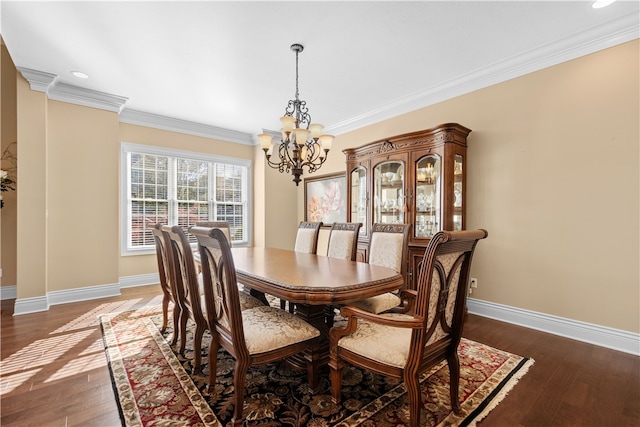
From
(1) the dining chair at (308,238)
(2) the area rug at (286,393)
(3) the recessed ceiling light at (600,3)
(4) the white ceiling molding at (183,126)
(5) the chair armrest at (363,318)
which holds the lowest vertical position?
(2) the area rug at (286,393)

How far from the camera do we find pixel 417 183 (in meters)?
3.55

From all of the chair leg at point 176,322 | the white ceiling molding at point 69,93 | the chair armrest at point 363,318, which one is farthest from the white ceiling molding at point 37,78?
the chair armrest at point 363,318

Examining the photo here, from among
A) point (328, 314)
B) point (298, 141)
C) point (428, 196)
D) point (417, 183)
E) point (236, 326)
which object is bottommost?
point (328, 314)

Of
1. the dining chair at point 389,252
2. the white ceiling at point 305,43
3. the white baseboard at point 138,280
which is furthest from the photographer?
the white baseboard at point 138,280

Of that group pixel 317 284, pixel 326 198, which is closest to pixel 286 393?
pixel 317 284

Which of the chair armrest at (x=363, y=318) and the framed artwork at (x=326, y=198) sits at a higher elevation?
the framed artwork at (x=326, y=198)

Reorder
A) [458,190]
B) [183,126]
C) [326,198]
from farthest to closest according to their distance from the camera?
[326,198] < [183,126] < [458,190]

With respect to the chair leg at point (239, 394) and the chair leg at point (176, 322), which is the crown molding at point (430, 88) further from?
the chair leg at point (239, 394)

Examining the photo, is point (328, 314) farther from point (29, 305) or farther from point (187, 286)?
point (29, 305)

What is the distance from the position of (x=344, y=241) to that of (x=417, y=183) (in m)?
1.23

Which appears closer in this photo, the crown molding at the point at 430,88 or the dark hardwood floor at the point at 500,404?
the dark hardwood floor at the point at 500,404

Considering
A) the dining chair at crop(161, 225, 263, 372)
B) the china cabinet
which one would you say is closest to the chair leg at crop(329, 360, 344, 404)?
the dining chair at crop(161, 225, 263, 372)

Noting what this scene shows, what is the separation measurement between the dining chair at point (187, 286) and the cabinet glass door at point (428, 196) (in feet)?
6.99

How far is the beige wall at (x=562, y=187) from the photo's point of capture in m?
2.50
